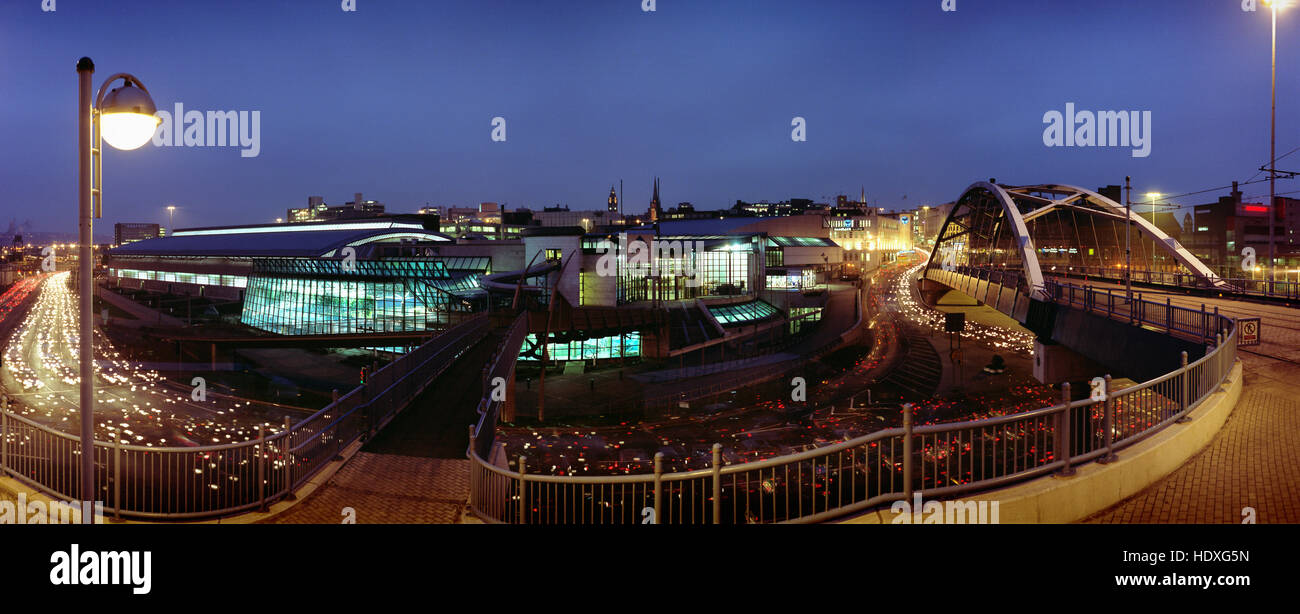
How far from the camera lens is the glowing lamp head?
18.0ft

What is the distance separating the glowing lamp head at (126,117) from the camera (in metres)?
5.50

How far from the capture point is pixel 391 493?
1005 cm

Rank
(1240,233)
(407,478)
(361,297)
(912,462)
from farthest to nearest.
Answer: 1. (1240,233)
2. (361,297)
3. (407,478)
4. (912,462)

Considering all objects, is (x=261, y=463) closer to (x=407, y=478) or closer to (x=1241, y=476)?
(x=407, y=478)

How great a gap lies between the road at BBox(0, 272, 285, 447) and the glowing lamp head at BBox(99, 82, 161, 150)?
15822 millimetres

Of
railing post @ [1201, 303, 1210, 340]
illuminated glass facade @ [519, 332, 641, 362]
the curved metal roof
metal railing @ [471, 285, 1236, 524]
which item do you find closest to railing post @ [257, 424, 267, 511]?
metal railing @ [471, 285, 1236, 524]

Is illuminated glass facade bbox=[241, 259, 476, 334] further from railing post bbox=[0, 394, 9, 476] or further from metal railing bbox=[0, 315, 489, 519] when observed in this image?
railing post bbox=[0, 394, 9, 476]

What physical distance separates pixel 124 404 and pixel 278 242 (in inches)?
1809

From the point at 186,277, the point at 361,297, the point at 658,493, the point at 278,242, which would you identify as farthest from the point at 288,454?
the point at 186,277

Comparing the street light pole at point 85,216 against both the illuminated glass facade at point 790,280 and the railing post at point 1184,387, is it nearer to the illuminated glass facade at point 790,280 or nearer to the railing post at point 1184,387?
the railing post at point 1184,387

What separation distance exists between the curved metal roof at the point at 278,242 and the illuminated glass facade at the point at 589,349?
78.7ft
